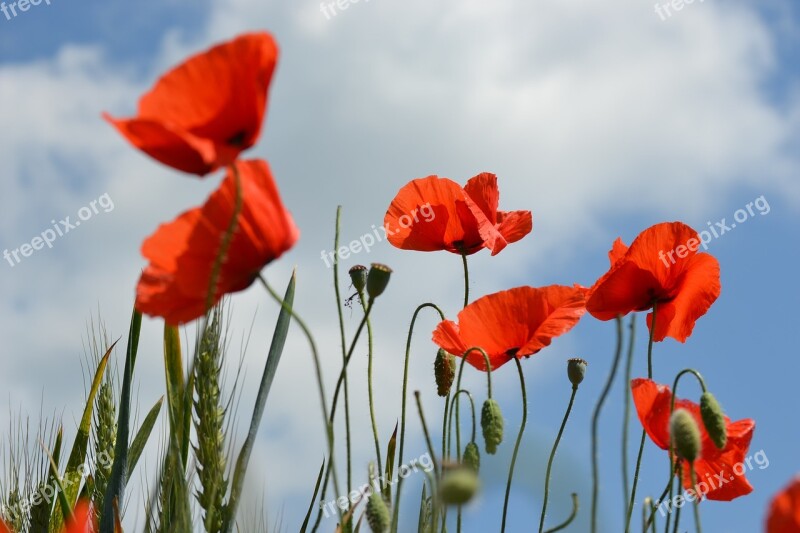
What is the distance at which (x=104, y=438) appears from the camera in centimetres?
250

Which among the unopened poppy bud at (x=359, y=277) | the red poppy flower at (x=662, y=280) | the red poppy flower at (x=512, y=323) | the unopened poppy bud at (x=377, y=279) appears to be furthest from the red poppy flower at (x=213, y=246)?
the red poppy flower at (x=662, y=280)

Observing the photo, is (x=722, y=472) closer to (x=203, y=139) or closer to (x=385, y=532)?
(x=385, y=532)

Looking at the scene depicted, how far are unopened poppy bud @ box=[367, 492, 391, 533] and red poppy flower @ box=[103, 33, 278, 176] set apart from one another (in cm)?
54

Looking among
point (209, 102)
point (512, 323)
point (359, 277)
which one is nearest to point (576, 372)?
point (512, 323)

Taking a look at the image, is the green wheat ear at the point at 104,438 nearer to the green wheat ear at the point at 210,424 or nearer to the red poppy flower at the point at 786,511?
the green wheat ear at the point at 210,424

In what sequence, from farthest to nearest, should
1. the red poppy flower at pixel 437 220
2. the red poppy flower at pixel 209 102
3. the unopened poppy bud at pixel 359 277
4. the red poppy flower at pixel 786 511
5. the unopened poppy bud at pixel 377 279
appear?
the red poppy flower at pixel 437 220 < the unopened poppy bud at pixel 359 277 < the unopened poppy bud at pixel 377 279 < the red poppy flower at pixel 209 102 < the red poppy flower at pixel 786 511

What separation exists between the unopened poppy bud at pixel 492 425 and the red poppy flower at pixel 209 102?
1.91 feet

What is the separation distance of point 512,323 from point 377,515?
669 millimetres

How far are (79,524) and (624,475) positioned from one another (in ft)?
2.27

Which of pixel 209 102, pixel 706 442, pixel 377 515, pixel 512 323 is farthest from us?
pixel 512 323

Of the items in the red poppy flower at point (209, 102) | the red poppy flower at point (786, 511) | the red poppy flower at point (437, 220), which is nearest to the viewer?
the red poppy flower at point (786, 511)

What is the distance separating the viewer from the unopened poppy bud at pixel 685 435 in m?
1.43

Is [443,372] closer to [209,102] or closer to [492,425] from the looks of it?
[492,425]

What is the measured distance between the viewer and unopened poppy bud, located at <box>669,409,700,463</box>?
143cm
